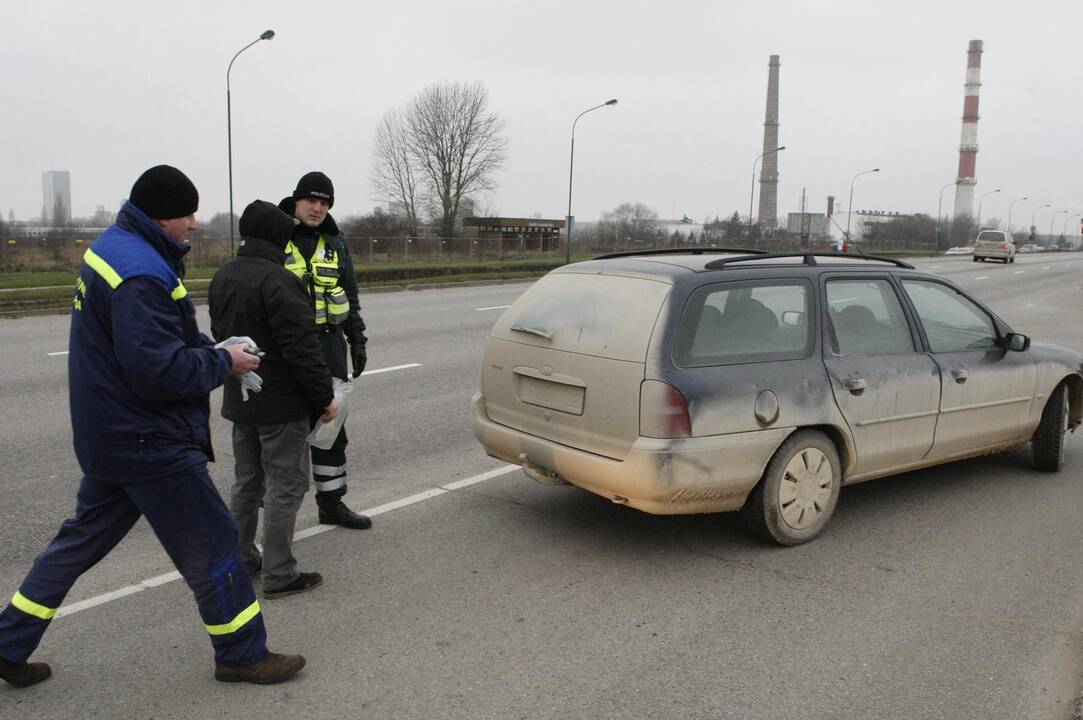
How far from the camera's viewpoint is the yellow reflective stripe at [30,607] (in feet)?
11.0

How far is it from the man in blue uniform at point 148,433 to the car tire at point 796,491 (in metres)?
2.48

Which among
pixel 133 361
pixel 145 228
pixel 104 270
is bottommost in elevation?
pixel 133 361

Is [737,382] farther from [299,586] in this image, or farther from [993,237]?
[993,237]

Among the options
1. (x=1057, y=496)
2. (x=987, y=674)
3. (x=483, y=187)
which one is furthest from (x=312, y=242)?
(x=483, y=187)

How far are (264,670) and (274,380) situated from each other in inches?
51.0

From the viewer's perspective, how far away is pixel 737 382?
4.64 m

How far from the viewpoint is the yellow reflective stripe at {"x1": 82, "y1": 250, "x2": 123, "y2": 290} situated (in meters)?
3.07

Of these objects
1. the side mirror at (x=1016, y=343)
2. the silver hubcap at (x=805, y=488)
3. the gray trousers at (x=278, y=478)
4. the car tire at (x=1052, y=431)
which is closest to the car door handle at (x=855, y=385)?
the silver hubcap at (x=805, y=488)

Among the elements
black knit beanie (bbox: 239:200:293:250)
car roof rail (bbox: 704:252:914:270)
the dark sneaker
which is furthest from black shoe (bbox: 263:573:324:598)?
car roof rail (bbox: 704:252:914:270)

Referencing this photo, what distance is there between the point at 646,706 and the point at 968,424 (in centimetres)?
351

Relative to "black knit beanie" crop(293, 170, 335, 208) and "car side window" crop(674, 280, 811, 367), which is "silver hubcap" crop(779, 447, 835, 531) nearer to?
"car side window" crop(674, 280, 811, 367)

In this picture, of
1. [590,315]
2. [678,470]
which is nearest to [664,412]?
[678,470]

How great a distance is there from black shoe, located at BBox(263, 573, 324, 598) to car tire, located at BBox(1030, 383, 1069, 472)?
5.02 m

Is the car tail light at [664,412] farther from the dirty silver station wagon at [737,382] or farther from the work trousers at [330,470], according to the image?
the work trousers at [330,470]
